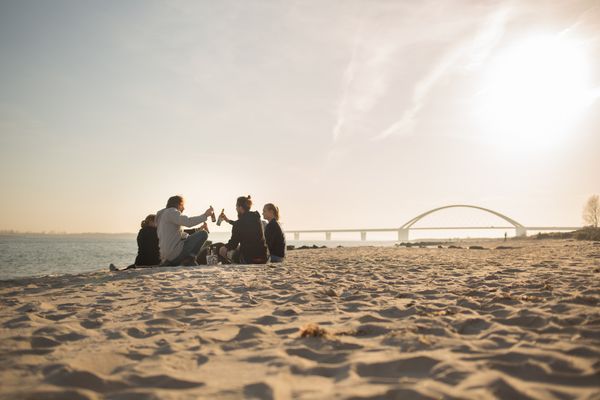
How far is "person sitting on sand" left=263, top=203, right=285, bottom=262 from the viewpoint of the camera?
31.6ft

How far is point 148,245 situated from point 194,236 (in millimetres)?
1438

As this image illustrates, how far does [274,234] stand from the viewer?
32.9ft

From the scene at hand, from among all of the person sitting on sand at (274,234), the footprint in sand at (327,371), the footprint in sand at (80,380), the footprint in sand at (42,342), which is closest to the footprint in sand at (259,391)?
the footprint in sand at (327,371)

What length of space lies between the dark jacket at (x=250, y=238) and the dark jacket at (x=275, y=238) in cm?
49

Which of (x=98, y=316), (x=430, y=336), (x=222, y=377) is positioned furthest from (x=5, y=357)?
(x=430, y=336)

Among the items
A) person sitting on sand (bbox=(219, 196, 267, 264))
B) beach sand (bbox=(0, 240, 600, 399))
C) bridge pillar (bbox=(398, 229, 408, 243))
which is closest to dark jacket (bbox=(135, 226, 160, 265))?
person sitting on sand (bbox=(219, 196, 267, 264))

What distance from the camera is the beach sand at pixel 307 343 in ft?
7.02

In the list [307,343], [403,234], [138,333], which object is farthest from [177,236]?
[403,234]

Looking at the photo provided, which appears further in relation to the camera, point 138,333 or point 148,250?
point 148,250

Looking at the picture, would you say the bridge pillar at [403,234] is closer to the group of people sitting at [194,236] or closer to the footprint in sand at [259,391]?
the group of people sitting at [194,236]

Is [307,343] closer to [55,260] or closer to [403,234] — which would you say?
[55,260]

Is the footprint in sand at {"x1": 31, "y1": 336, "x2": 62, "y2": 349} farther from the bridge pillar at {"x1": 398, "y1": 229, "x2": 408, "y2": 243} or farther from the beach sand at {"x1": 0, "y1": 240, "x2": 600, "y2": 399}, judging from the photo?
the bridge pillar at {"x1": 398, "y1": 229, "x2": 408, "y2": 243}

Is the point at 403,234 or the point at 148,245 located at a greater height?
the point at 148,245

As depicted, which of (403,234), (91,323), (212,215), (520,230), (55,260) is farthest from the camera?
(403,234)
